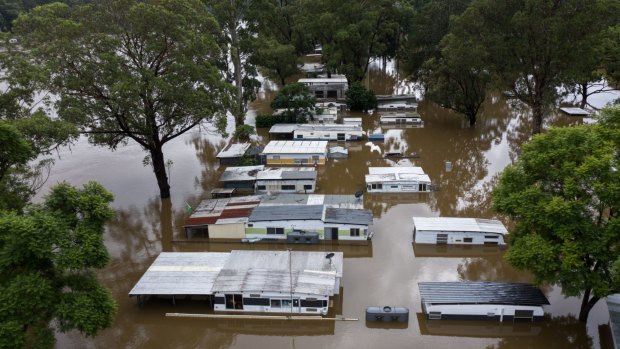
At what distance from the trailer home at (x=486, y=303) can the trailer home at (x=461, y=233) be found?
→ 18.8 feet

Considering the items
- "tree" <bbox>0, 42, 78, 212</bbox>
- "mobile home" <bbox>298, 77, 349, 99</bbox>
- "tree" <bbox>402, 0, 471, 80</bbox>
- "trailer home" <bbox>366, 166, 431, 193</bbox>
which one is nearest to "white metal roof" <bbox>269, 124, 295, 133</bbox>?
"mobile home" <bbox>298, 77, 349, 99</bbox>

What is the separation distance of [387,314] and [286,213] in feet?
31.6

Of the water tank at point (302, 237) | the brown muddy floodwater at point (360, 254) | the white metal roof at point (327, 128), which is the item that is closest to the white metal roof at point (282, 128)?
the white metal roof at point (327, 128)

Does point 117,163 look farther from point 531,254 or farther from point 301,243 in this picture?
point 531,254

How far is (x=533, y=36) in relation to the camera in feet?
118

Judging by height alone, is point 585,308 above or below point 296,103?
below

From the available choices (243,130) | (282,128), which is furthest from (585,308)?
(282,128)

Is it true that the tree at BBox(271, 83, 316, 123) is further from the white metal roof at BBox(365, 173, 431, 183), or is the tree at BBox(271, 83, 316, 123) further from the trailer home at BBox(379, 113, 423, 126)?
the white metal roof at BBox(365, 173, 431, 183)

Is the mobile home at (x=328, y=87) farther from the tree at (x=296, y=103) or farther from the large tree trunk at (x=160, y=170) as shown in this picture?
the large tree trunk at (x=160, y=170)

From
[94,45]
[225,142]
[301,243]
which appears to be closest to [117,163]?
[225,142]

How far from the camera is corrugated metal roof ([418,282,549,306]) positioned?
65.5 feet

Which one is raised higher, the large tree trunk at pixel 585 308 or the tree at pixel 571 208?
the tree at pixel 571 208

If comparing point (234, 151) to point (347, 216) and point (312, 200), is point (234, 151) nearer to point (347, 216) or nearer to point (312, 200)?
point (312, 200)

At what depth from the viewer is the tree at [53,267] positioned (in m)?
14.4
